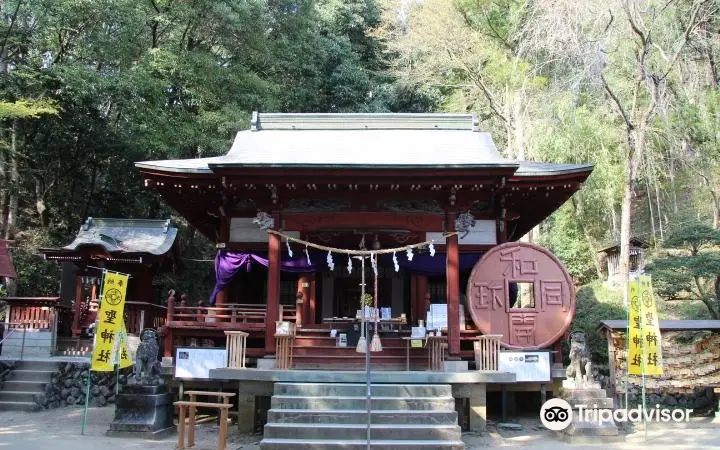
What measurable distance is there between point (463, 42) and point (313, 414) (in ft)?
65.6

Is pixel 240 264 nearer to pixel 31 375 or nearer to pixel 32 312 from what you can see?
pixel 31 375

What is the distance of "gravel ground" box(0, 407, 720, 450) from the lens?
8.30 metres

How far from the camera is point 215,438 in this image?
9.20 metres

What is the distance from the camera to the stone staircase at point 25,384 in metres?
11.8

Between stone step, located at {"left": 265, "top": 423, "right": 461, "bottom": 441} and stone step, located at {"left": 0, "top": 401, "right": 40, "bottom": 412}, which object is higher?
stone step, located at {"left": 265, "top": 423, "right": 461, "bottom": 441}

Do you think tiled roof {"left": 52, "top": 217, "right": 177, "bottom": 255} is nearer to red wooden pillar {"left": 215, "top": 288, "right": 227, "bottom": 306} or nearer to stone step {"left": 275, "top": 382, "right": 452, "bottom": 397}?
red wooden pillar {"left": 215, "top": 288, "right": 227, "bottom": 306}

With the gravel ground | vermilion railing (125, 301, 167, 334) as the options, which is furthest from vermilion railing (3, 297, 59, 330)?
the gravel ground

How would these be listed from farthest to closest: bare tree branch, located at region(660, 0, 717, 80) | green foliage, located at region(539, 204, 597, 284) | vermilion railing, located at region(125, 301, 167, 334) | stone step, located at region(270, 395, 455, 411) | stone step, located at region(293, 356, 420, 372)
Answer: green foliage, located at region(539, 204, 597, 284)
bare tree branch, located at region(660, 0, 717, 80)
vermilion railing, located at region(125, 301, 167, 334)
stone step, located at region(293, 356, 420, 372)
stone step, located at region(270, 395, 455, 411)

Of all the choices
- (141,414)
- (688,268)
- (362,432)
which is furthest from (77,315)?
(688,268)

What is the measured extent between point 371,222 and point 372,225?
2.6 inches

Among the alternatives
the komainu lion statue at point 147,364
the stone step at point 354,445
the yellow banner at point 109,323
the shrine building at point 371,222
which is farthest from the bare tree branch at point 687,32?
the yellow banner at point 109,323

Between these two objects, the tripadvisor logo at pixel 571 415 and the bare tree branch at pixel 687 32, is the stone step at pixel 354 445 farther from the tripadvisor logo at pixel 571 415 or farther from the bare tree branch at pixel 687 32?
the bare tree branch at pixel 687 32

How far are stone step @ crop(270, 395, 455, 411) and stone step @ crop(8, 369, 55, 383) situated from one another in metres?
7.31

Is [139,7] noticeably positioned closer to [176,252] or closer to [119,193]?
[119,193]
